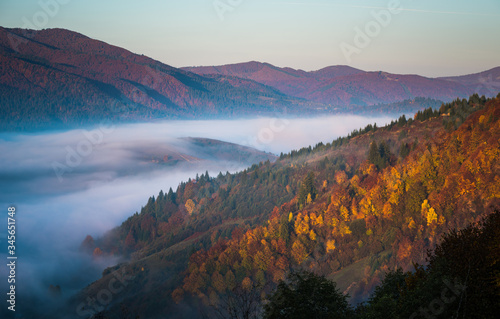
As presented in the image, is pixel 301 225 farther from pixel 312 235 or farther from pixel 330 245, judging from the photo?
pixel 330 245

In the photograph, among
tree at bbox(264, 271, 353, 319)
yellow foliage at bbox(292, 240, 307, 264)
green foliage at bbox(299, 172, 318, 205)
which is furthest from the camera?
green foliage at bbox(299, 172, 318, 205)

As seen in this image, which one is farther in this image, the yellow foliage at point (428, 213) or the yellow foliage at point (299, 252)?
the yellow foliage at point (299, 252)

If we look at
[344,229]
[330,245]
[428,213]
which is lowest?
[330,245]

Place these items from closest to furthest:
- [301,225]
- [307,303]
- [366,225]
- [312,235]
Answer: [307,303] → [366,225] → [312,235] → [301,225]

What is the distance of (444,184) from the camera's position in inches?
5133

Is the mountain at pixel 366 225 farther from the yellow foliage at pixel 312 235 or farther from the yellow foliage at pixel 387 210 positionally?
Result: the yellow foliage at pixel 312 235

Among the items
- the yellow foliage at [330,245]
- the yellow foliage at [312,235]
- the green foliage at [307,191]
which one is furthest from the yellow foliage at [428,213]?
the green foliage at [307,191]

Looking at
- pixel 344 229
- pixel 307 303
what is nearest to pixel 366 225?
pixel 344 229

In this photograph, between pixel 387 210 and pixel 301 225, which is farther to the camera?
pixel 301 225

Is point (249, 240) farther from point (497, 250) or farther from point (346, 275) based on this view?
point (497, 250)

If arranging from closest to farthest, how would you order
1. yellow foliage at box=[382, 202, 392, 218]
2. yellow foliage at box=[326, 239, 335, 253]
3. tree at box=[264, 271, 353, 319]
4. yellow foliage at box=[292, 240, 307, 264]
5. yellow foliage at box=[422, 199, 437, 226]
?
tree at box=[264, 271, 353, 319], yellow foliage at box=[422, 199, 437, 226], yellow foliage at box=[382, 202, 392, 218], yellow foliage at box=[326, 239, 335, 253], yellow foliage at box=[292, 240, 307, 264]

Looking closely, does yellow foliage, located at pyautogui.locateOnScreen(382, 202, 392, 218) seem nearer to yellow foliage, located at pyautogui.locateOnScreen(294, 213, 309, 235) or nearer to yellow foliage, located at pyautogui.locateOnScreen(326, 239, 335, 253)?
yellow foliage, located at pyautogui.locateOnScreen(326, 239, 335, 253)

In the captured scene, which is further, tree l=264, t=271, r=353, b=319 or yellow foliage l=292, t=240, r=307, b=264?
yellow foliage l=292, t=240, r=307, b=264

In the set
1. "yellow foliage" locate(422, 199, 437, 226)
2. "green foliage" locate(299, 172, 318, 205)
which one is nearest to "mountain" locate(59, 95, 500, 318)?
"yellow foliage" locate(422, 199, 437, 226)
